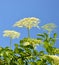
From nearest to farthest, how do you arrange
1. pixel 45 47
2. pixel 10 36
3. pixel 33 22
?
pixel 45 47
pixel 33 22
pixel 10 36

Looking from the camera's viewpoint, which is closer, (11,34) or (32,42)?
(32,42)

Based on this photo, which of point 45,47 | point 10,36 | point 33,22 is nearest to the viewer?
point 45,47

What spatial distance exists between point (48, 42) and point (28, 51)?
93 millimetres

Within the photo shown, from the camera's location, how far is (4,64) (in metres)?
0.86

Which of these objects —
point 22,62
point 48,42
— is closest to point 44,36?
point 48,42

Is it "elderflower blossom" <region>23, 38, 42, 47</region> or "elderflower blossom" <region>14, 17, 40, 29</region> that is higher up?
"elderflower blossom" <region>14, 17, 40, 29</region>

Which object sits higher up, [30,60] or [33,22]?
[33,22]

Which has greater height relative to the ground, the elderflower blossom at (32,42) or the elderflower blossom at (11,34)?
the elderflower blossom at (11,34)

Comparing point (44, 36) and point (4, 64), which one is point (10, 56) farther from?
point (44, 36)

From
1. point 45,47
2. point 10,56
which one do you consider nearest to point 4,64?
point 10,56

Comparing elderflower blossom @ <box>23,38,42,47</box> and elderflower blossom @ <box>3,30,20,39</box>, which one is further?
elderflower blossom @ <box>3,30,20,39</box>

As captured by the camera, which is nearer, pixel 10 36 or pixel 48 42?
pixel 48 42

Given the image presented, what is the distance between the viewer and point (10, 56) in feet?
2.77

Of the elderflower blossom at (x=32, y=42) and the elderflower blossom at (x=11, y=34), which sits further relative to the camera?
the elderflower blossom at (x=11, y=34)
